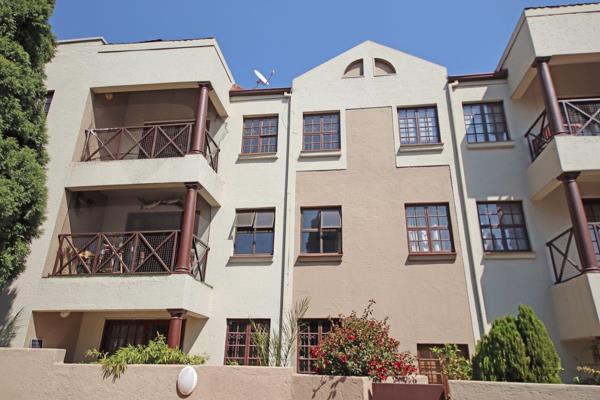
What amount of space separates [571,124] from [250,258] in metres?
9.84

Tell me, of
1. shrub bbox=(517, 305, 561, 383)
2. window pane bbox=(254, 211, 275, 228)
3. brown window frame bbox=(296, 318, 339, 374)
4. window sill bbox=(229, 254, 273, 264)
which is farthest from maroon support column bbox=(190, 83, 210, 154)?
shrub bbox=(517, 305, 561, 383)

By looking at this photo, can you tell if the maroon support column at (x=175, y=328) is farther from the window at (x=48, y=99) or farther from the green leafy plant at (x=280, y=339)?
the window at (x=48, y=99)

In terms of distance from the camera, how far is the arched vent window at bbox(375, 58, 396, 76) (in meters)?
13.3

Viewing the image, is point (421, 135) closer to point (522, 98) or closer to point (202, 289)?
point (522, 98)

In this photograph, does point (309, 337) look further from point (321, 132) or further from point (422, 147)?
point (422, 147)

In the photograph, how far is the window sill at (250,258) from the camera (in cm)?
1135

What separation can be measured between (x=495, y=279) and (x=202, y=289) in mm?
7964

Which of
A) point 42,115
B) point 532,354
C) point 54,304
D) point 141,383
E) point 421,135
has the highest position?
point 421,135

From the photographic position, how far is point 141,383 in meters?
7.45

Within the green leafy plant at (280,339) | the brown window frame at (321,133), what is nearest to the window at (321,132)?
the brown window frame at (321,133)

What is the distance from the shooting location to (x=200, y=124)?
11.3 metres

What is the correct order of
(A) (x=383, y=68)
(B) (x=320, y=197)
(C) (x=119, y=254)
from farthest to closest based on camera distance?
1. (A) (x=383, y=68)
2. (B) (x=320, y=197)
3. (C) (x=119, y=254)

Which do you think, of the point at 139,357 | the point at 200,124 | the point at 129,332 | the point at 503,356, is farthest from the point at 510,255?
the point at 129,332

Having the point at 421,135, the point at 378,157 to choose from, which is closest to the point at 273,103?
the point at 378,157
